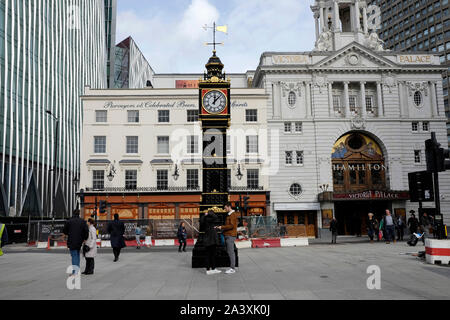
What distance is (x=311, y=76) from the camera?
37.2 meters

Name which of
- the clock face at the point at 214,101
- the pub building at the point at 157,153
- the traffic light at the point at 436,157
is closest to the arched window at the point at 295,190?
the pub building at the point at 157,153

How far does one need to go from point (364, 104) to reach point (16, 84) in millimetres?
38504

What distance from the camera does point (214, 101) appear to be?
547 inches

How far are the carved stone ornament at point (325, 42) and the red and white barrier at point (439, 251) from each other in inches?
1195

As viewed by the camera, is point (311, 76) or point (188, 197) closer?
point (188, 197)

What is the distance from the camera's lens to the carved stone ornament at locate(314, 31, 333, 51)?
1527 inches

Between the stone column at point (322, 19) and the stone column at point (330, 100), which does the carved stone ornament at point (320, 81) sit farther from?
the stone column at point (322, 19)

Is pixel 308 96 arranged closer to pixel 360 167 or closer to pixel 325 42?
pixel 325 42

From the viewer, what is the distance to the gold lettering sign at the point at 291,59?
1473 inches

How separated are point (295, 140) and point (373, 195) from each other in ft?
28.5

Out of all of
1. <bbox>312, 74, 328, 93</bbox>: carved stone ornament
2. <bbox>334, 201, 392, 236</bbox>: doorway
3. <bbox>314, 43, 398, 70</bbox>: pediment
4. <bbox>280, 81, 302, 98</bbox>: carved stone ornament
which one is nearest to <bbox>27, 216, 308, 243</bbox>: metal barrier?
<bbox>334, 201, 392, 236</bbox>: doorway
